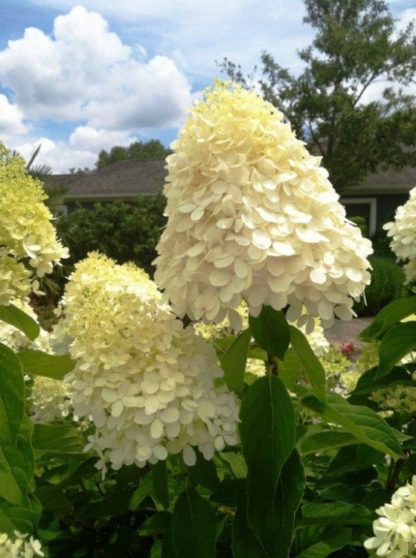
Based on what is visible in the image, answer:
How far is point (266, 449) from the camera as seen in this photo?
1.49 metres

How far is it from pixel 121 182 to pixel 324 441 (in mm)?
26714

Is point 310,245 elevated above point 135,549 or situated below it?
above

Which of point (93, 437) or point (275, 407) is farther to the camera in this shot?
point (93, 437)

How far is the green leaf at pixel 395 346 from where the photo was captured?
208cm

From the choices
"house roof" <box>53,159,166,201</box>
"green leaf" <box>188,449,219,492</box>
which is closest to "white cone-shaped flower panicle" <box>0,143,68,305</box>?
"green leaf" <box>188,449,219,492</box>

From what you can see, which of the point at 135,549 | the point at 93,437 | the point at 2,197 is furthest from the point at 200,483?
the point at 2,197

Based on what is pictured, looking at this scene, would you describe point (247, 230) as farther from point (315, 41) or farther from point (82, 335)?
point (315, 41)

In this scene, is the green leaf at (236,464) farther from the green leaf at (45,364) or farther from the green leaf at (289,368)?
the green leaf at (45,364)

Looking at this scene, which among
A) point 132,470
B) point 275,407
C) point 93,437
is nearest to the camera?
point 275,407

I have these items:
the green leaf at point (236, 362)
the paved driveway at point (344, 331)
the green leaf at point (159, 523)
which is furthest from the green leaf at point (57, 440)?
the paved driveway at point (344, 331)

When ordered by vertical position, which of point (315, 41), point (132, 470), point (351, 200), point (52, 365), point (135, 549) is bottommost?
point (135, 549)

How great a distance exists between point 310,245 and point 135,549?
4.03 feet

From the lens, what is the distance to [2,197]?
1.79 m

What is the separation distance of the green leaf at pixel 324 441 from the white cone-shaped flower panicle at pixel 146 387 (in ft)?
0.75
